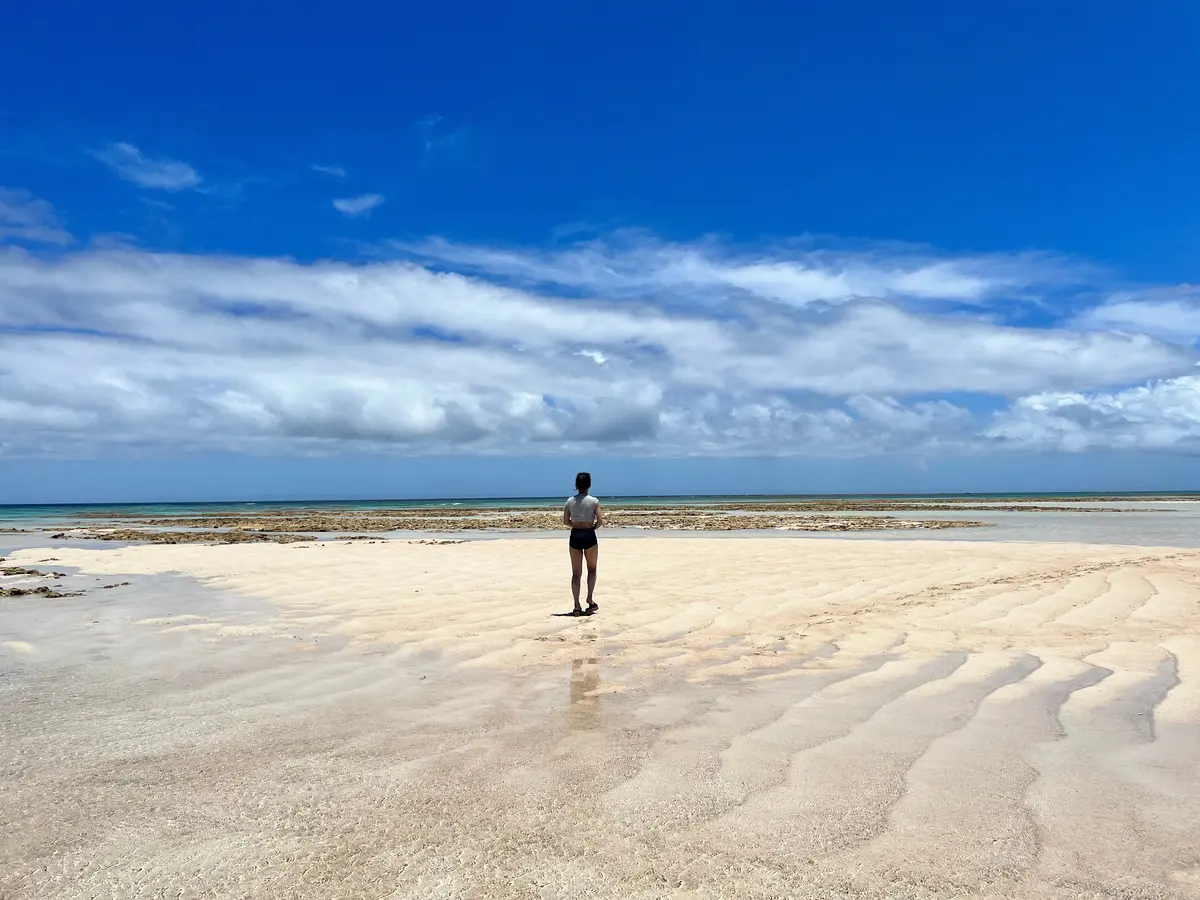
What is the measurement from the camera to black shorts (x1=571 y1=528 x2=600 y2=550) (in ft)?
35.2

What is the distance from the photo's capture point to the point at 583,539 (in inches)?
426

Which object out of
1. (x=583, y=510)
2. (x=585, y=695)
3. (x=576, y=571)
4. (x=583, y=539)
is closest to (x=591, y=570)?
(x=576, y=571)

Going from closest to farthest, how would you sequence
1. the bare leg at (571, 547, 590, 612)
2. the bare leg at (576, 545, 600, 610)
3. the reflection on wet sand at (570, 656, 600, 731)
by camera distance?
1. the reflection on wet sand at (570, 656, 600, 731)
2. the bare leg at (571, 547, 590, 612)
3. the bare leg at (576, 545, 600, 610)

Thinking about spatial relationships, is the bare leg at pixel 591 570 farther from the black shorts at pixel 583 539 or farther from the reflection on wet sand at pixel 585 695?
the reflection on wet sand at pixel 585 695

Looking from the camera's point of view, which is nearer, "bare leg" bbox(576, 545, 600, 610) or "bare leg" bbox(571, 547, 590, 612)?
"bare leg" bbox(571, 547, 590, 612)

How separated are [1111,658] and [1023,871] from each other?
4893 mm

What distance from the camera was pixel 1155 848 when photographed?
3439mm

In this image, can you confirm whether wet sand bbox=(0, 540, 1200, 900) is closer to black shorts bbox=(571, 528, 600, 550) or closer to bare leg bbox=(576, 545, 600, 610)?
bare leg bbox=(576, 545, 600, 610)

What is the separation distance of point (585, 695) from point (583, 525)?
14.9ft

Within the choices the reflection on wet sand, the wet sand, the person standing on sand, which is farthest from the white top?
the reflection on wet sand

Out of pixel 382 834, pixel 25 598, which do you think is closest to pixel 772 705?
pixel 382 834

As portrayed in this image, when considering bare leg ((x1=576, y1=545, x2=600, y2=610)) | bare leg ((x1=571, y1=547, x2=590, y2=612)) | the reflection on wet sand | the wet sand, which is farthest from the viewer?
bare leg ((x1=576, y1=545, x2=600, y2=610))

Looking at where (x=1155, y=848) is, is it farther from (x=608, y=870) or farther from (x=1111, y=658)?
(x=1111, y=658)

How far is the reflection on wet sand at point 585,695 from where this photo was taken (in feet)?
18.0
